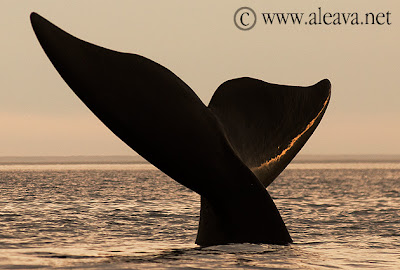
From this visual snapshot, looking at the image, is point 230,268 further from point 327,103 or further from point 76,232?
point 76,232

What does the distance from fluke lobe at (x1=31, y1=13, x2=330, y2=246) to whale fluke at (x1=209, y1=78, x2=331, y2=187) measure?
0.02m

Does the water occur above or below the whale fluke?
below

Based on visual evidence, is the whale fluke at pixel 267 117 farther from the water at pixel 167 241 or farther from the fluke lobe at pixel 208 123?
the water at pixel 167 241

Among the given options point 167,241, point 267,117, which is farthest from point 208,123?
point 167,241

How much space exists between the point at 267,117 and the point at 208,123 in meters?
1.59

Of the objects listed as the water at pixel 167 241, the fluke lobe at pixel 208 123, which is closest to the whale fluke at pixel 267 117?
the fluke lobe at pixel 208 123

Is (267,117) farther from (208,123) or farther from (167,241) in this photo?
(167,241)

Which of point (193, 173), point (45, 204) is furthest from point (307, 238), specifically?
point (45, 204)

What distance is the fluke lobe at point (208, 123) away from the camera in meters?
9.68

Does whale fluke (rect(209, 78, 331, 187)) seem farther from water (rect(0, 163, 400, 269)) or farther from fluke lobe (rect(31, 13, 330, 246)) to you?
water (rect(0, 163, 400, 269))

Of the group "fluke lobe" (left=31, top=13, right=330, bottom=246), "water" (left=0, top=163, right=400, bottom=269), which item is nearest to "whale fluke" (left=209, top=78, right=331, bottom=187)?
"fluke lobe" (left=31, top=13, right=330, bottom=246)

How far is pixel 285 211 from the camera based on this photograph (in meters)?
25.0

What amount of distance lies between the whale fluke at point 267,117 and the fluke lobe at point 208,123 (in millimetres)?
16

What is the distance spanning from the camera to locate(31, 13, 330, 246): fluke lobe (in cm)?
968
